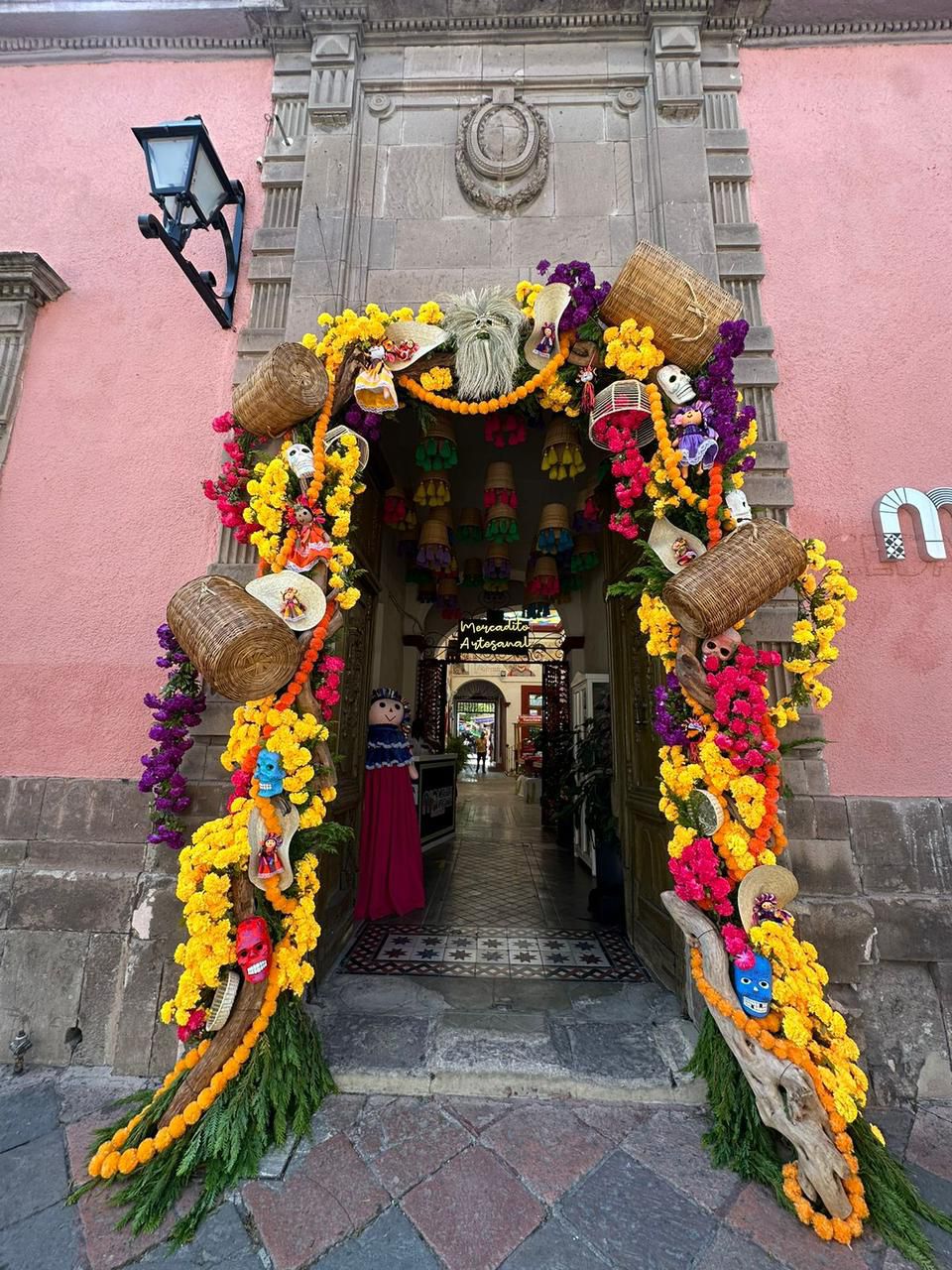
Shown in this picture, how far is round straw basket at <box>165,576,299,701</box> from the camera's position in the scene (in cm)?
207

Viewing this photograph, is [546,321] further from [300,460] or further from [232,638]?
[232,638]

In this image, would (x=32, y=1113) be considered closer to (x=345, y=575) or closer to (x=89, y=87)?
(x=345, y=575)

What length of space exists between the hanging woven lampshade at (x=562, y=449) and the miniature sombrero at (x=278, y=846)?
2350 mm

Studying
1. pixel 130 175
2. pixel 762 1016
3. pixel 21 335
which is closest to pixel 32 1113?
pixel 762 1016

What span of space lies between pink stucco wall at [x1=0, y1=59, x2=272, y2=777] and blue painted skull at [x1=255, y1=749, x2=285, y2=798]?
113cm

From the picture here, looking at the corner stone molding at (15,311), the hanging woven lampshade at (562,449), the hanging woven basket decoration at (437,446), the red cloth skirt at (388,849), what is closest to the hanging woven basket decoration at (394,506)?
the hanging woven basket decoration at (437,446)

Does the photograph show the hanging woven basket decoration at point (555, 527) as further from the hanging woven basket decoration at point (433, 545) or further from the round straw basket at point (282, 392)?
the round straw basket at point (282, 392)

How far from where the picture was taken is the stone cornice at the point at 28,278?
3264mm

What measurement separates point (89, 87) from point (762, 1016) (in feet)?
21.7

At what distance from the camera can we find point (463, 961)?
11.0 feet

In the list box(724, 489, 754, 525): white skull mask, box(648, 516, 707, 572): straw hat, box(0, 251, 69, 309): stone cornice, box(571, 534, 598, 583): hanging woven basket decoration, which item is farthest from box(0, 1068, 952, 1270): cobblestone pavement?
box(0, 251, 69, 309): stone cornice

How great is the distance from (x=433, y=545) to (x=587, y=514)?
1.29 metres

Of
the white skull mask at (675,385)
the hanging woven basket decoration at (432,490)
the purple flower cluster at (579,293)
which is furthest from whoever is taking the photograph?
the hanging woven basket decoration at (432,490)

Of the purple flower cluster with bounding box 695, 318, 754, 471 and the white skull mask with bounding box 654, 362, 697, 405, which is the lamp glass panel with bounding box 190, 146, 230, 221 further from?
the purple flower cluster with bounding box 695, 318, 754, 471
